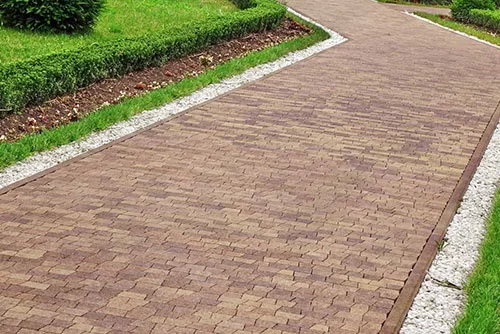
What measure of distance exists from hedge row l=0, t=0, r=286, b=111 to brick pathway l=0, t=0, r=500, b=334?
57.1 inches

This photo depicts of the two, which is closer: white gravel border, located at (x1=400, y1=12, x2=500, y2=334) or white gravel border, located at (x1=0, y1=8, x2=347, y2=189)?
white gravel border, located at (x1=400, y1=12, x2=500, y2=334)

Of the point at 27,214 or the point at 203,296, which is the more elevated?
the point at 203,296

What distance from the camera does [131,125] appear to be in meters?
9.44

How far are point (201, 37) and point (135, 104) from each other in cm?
405

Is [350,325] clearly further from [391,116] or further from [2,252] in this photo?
[391,116]

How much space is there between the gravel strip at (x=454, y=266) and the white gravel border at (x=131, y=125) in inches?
141

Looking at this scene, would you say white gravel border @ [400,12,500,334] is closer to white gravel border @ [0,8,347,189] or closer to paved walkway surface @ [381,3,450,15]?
white gravel border @ [0,8,347,189]

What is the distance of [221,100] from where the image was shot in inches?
429

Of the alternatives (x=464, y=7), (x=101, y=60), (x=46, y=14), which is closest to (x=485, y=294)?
(x=101, y=60)

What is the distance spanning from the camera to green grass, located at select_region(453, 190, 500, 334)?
5039mm

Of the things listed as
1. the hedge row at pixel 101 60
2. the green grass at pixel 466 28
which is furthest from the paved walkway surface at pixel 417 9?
the hedge row at pixel 101 60

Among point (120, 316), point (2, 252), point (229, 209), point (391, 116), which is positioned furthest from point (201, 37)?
point (120, 316)

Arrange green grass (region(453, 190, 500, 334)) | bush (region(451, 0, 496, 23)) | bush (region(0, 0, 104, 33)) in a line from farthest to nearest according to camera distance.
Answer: bush (region(451, 0, 496, 23))
bush (region(0, 0, 104, 33))
green grass (region(453, 190, 500, 334))

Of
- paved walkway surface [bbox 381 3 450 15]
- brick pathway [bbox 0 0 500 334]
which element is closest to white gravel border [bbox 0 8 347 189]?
brick pathway [bbox 0 0 500 334]
